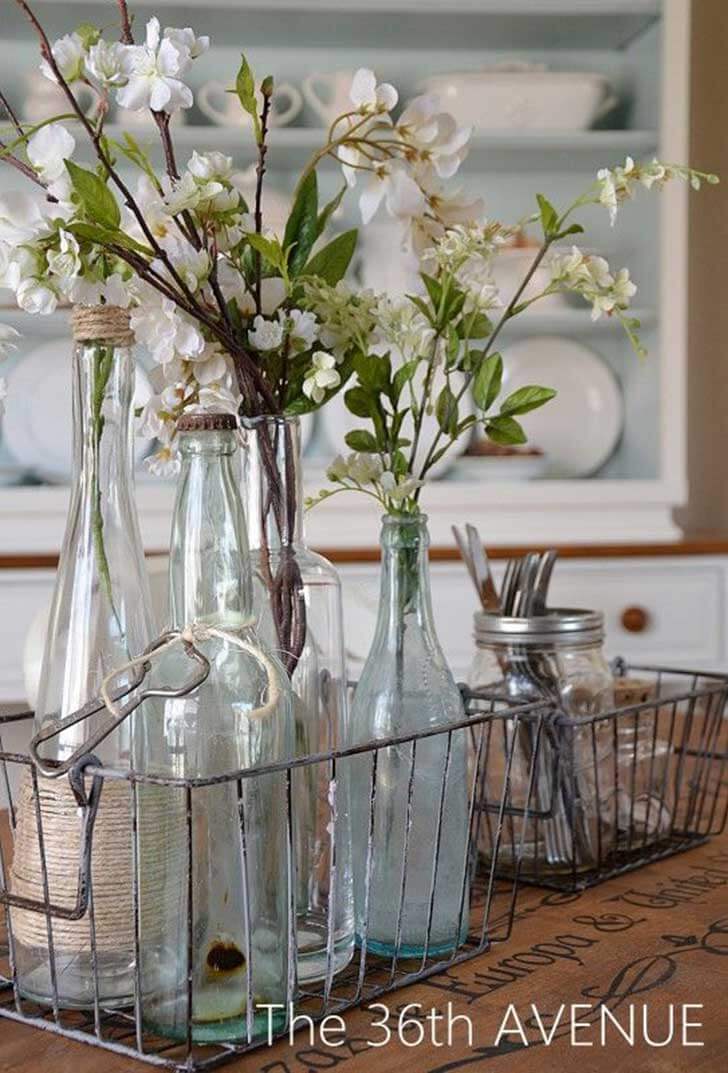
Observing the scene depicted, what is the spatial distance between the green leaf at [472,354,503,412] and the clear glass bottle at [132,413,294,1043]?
0.59ft

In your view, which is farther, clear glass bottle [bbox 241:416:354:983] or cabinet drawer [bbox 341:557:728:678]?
cabinet drawer [bbox 341:557:728:678]

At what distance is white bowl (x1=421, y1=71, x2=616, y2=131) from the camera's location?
2.78 metres

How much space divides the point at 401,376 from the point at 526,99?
86.5 inches

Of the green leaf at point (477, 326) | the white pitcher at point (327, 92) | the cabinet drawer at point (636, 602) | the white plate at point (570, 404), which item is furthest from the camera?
the white plate at point (570, 404)

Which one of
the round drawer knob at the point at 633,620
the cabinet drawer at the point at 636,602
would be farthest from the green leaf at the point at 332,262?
the round drawer knob at the point at 633,620

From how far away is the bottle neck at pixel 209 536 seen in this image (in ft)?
2.13

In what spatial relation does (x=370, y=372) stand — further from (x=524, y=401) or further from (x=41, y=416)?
(x=41, y=416)

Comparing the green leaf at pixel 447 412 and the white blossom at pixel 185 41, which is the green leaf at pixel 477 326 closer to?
the green leaf at pixel 447 412

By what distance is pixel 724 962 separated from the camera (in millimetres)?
733

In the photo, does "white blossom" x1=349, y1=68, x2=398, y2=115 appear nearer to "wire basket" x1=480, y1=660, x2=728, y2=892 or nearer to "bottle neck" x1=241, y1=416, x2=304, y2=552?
"bottle neck" x1=241, y1=416, x2=304, y2=552

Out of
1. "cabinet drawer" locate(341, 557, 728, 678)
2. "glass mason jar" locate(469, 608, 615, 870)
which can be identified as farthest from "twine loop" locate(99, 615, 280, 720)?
"cabinet drawer" locate(341, 557, 728, 678)

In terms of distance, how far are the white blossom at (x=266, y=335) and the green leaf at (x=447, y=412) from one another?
0.09m

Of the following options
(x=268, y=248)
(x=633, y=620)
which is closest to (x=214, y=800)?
(x=268, y=248)

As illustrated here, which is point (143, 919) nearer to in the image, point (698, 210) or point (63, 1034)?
point (63, 1034)
